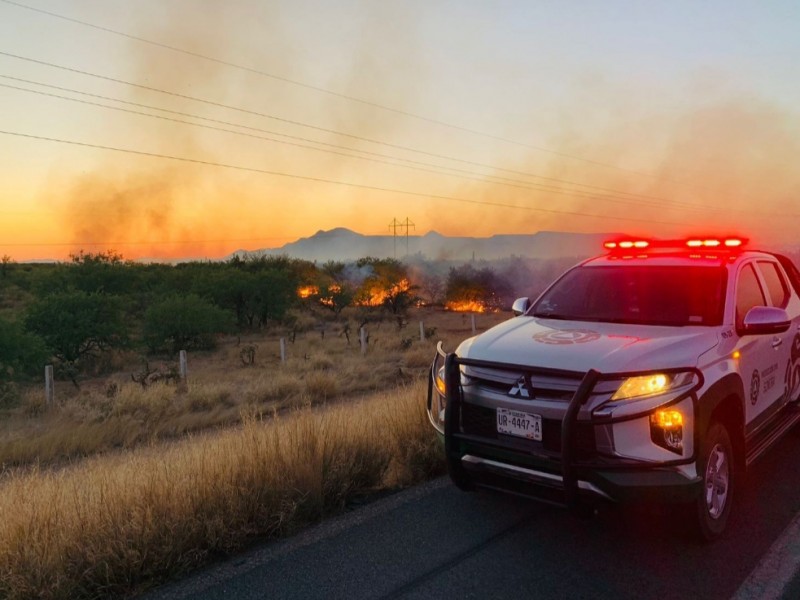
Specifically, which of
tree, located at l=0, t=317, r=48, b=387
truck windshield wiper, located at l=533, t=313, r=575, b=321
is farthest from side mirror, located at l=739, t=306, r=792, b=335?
tree, located at l=0, t=317, r=48, b=387

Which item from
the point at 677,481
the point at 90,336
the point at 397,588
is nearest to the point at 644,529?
the point at 677,481

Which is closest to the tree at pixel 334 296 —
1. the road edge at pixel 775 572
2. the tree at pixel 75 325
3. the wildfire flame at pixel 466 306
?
the wildfire flame at pixel 466 306

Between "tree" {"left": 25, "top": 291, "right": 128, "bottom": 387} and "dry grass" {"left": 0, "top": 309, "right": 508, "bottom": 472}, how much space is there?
156 cm

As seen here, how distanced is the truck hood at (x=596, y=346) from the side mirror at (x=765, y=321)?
1.10 ft

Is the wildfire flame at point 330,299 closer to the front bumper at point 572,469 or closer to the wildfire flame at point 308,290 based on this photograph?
the wildfire flame at point 308,290

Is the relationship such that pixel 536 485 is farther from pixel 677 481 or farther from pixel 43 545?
pixel 43 545

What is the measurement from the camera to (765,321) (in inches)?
166

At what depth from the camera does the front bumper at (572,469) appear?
334 cm

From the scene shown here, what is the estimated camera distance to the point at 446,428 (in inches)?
158

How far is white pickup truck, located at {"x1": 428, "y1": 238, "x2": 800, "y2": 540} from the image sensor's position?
3.38 metres

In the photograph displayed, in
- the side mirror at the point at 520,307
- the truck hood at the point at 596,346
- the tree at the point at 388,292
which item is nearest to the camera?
the truck hood at the point at 596,346

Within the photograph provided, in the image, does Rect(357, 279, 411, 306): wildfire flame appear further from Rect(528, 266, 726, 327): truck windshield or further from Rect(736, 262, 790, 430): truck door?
Rect(736, 262, 790, 430): truck door

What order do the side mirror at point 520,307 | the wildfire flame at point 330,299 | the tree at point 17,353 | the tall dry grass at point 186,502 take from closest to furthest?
the tall dry grass at point 186,502 < the side mirror at point 520,307 < the tree at point 17,353 < the wildfire flame at point 330,299

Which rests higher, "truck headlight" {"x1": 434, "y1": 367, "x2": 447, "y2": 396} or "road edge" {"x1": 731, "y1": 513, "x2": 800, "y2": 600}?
"truck headlight" {"x1": 434, "y1": 367, "x2": 447, "y2": 396}
